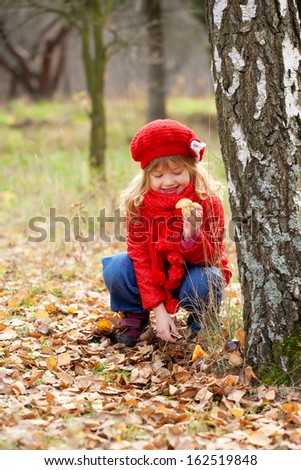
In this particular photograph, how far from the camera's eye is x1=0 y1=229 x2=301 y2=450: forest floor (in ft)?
7.48

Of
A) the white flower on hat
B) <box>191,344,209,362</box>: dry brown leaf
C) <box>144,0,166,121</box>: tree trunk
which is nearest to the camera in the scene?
<box>191,344,209,362</box>: dry brown leaf

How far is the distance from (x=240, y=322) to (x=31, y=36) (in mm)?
19830

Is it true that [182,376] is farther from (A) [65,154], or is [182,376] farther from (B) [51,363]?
(A) [65,154]

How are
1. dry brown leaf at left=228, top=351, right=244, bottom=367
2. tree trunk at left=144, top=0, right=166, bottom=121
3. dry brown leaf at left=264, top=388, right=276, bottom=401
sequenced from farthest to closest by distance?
tree trunk at left=144, top=0, right=166, bottom=121 < dry brown leaf at left=228, top=351, right=244, bottom=367 < dry brown leaf at left=264, top=388, right=276, bottom=401

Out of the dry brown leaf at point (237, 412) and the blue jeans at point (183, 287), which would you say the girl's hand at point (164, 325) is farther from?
the dry brown leaf at point (237, 412)

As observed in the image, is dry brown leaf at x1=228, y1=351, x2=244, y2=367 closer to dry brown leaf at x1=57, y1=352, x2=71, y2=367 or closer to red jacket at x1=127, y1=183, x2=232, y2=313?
red jacket at x1=127, y1=183, x2=232, y2=313

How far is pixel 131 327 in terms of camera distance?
335cm

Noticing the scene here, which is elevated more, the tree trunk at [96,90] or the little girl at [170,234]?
the tree trunk at [96,90]

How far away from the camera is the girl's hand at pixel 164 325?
308 centimetres

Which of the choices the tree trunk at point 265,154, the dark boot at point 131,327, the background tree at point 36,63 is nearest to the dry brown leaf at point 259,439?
the tree trunk at point 265,154

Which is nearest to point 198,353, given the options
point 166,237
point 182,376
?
point 182,376

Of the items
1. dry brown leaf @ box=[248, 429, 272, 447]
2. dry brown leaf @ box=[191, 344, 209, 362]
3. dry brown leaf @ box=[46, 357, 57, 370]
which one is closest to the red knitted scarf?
dry brown leaf @ box=[191, 344, 209, 362]

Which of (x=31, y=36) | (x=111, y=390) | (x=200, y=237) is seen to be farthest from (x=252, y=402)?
(x=31, y=36)
